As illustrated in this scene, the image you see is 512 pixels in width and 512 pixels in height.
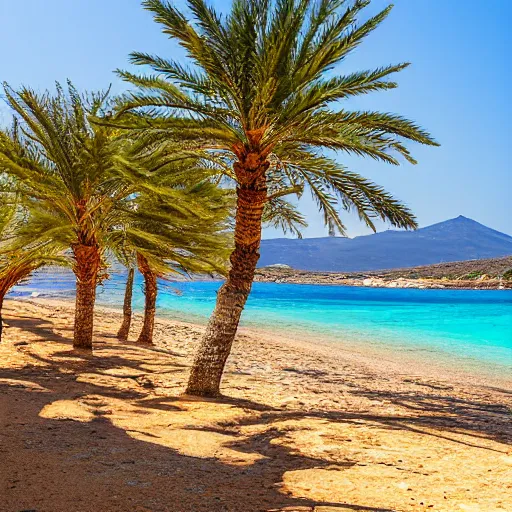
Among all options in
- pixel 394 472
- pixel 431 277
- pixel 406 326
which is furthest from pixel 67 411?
pixel 431 277

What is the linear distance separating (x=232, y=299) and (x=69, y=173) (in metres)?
4.22

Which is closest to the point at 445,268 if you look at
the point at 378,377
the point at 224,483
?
the point at 378,377

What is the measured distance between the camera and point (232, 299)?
25.5 ft

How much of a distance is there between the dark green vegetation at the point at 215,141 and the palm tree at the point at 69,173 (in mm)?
25

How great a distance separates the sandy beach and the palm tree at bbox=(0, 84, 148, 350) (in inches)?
92.6

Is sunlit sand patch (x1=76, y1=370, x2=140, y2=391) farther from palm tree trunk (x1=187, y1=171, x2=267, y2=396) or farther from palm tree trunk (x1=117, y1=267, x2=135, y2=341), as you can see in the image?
palm tree trunk (x1=117, y1=267, x2=135, y2=341)

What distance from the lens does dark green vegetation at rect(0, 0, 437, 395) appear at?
23.1 ft

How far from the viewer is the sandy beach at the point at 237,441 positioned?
3.55 metres

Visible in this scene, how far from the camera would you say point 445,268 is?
66.2 meters

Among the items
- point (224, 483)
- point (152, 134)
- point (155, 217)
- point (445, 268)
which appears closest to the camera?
point (224, 483)

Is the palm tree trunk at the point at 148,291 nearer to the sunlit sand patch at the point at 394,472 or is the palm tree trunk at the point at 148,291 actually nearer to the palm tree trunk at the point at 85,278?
the palm tree trunk at the point at 85,278

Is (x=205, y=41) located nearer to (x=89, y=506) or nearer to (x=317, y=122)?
(x=317, y=122)

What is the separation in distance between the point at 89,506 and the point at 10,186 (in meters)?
8.38

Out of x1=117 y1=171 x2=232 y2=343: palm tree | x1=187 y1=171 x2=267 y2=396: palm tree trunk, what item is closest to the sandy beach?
x1=187 y1=171 x2=267 y2=396: palm tree trunk
